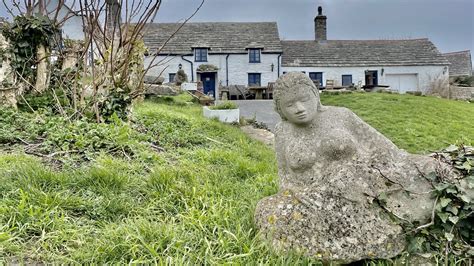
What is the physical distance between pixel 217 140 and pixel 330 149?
5325 mm

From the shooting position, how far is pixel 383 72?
33219mm

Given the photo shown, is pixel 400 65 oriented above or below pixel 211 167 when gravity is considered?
above

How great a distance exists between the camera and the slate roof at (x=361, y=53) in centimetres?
3288

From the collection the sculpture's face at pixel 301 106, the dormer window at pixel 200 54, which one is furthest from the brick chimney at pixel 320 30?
the sculpture's face at pixel 301 106

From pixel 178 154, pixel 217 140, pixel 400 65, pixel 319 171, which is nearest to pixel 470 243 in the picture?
pixel 319 171

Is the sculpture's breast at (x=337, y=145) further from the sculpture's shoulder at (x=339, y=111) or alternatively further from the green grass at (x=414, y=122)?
the green grass at (x=414, y=122)

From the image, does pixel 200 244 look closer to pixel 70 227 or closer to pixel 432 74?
pixel 70 227

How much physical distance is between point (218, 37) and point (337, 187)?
32034 mm

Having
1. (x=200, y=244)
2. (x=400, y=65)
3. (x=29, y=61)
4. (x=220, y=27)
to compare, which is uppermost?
(x=220, y=27)

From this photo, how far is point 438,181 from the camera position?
2217mm

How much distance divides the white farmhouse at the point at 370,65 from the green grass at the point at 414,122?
582 inches

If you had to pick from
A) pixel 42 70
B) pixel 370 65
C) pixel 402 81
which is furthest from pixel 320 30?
pixel 42 70

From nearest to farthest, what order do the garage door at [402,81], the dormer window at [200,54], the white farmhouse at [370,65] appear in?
1. the dormer window at [200,54]
2. the white farmhouse at [370,65]
3. the garage door at [402,81]

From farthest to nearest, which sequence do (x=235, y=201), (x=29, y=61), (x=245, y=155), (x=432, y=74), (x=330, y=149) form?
(x=432, y=74) < (x=29, y=61) < (x=245, y=155) < (x=235, y=201) < (x=330, y=149)
